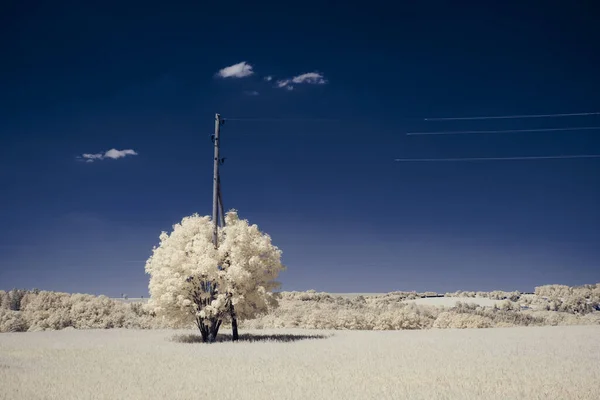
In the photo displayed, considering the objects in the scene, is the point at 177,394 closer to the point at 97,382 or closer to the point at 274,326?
the point at 97,382

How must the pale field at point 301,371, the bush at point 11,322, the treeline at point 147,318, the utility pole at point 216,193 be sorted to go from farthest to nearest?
the treeline at point 147,318
the bush at point 11,322
the utility pole at point 216,193
the pale field at point 301,371

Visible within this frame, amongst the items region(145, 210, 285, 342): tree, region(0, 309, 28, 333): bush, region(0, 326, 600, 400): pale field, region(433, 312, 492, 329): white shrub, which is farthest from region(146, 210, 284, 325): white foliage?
region(433, 312, 492, 329): white shrub

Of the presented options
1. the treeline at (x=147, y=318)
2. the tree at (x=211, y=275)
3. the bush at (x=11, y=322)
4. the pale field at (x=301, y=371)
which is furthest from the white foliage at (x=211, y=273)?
the bush at (x=11, y=322)

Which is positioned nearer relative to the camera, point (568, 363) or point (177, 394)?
point (177, 394)

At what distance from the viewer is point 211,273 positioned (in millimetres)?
28094

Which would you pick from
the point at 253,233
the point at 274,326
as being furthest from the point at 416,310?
the point at 253,233

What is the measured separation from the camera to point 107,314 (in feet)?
160

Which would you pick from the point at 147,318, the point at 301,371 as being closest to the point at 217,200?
the point at 301,371

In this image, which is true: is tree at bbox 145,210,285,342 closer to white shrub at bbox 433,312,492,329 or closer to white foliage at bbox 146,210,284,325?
white foliage at bbox 146,210,284,325

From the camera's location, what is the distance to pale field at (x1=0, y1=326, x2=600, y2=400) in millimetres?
13203

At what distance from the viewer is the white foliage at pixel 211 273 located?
28.4 metres

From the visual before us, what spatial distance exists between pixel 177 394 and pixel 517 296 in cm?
8497

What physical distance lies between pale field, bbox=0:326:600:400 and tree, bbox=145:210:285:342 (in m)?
2.93

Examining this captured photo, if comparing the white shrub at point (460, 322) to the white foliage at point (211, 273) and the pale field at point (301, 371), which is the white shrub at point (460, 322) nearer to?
the pale field at point (301, 371)
